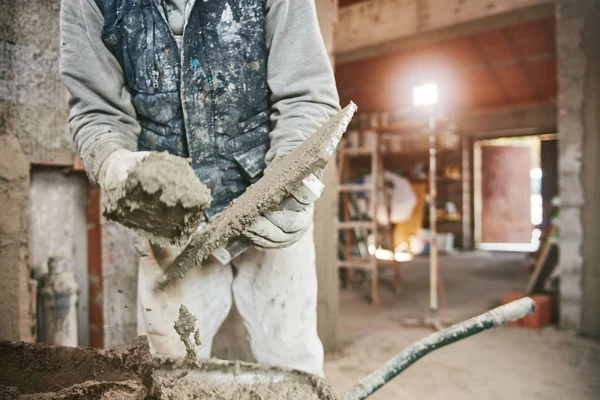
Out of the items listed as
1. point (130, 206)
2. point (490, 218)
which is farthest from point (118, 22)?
point (490, 218)

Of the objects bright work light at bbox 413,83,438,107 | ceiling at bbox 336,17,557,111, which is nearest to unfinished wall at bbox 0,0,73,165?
bright work light at bbox 413,83,438,107

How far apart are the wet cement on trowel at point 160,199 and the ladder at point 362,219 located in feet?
13.2

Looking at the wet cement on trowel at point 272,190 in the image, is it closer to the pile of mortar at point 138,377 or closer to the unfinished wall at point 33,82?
the pile of mortar at point 138,377

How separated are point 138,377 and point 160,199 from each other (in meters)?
0.46

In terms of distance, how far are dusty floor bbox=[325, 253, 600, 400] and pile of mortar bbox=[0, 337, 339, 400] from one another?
67.2 inches

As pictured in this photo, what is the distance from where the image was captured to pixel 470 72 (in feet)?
23.1

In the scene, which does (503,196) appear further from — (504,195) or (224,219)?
(224,219)

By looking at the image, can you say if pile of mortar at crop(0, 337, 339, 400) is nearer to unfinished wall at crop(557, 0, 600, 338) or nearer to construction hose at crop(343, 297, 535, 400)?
construction hose at crop(343, 297, 535, 400)

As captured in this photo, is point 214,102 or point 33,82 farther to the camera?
point 33,82

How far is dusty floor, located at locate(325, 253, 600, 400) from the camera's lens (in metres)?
2.53

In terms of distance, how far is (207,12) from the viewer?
1.18 m

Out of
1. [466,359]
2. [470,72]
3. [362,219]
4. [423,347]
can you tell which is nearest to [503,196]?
[470,72]

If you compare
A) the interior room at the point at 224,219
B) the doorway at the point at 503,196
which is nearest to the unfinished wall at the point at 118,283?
the interior room at the point at 224,219

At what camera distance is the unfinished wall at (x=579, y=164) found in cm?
337
